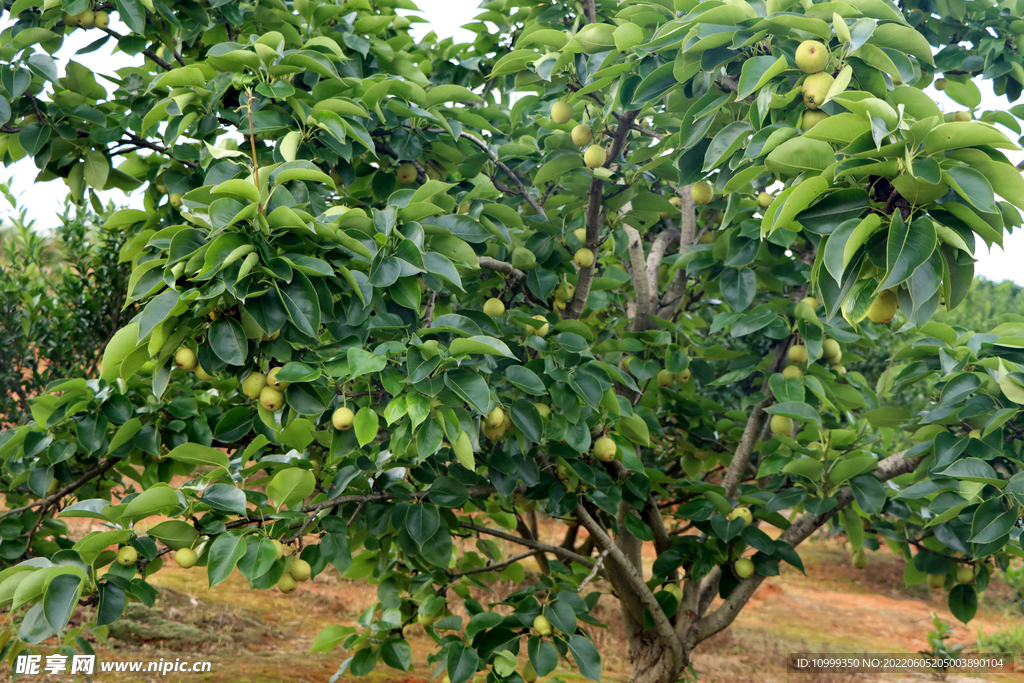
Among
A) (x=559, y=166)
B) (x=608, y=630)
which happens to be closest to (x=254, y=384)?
(x=559, y=166)

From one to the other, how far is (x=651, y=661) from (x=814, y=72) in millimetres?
2820

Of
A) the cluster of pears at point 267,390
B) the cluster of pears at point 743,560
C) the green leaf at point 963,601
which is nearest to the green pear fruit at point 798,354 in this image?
the cluster of pears at point 743,560

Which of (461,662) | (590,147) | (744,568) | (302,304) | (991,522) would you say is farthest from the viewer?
(744,568)

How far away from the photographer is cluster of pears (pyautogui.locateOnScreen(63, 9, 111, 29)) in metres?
2.39

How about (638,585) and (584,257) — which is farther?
(638,585)

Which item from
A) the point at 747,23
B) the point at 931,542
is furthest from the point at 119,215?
the point at 931,542

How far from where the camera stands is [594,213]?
7.89 ft

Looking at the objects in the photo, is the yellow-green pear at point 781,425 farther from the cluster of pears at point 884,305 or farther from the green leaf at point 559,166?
the cluster of pears at point 884,305

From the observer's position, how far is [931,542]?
3066mm

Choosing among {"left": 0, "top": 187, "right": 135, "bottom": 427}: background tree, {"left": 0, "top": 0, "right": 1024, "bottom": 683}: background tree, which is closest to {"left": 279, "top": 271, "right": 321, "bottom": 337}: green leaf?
{"left": 0, "top": 0, "right": 1024, "bottom": 683}: background tree

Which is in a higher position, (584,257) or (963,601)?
(584,257)

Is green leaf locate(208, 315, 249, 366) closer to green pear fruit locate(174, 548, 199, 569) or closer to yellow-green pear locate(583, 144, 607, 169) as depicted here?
green pear fruit locate(174, 548, 199, 569)

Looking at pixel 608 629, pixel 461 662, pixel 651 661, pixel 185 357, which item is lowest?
pixel 608 629

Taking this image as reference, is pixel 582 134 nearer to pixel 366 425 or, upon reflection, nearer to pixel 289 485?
pixel 366 425
